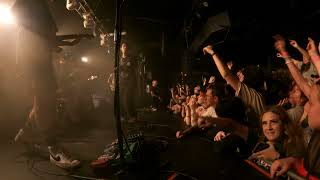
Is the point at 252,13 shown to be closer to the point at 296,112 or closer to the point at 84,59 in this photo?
the point at 296,112

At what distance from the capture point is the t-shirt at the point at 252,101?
11.6 feet

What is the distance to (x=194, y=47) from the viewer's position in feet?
41.0

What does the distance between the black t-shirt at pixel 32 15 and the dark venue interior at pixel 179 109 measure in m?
0.01

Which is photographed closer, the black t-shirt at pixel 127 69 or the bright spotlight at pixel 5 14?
the bright spotlight at pixel 5 14

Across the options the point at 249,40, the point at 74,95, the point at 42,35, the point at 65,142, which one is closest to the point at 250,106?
the point at 42,35

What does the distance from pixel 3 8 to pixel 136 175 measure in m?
3.49

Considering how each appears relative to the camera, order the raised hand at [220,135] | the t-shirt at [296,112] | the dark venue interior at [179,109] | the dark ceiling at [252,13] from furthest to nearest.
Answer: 1. the dark ceiling at [252,13]
2. the raised hand at [220,135]
3. the t-shirt at [296,112]
4. the dark venue interior at [179,109]

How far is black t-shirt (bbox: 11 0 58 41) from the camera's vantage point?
285cm

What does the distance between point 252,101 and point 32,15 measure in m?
2.80

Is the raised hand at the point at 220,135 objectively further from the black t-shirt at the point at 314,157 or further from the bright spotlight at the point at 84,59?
the bright spotlight at the point at 84,59

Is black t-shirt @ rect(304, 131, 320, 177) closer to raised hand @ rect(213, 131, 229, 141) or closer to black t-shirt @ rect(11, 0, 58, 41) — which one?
raised hand @ rect(213, 131, 229, 141)

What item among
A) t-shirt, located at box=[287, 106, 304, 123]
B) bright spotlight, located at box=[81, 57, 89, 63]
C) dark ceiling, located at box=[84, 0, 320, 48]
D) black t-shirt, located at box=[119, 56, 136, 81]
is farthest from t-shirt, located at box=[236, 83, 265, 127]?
bright spotlight, located at box=[81, 57, 89, 63]

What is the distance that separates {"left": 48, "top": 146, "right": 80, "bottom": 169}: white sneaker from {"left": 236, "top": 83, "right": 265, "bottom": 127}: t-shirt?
86.7 inches

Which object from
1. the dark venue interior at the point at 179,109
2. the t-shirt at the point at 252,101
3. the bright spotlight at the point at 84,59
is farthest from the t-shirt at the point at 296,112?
the bright spotlight at the point at 84,59
